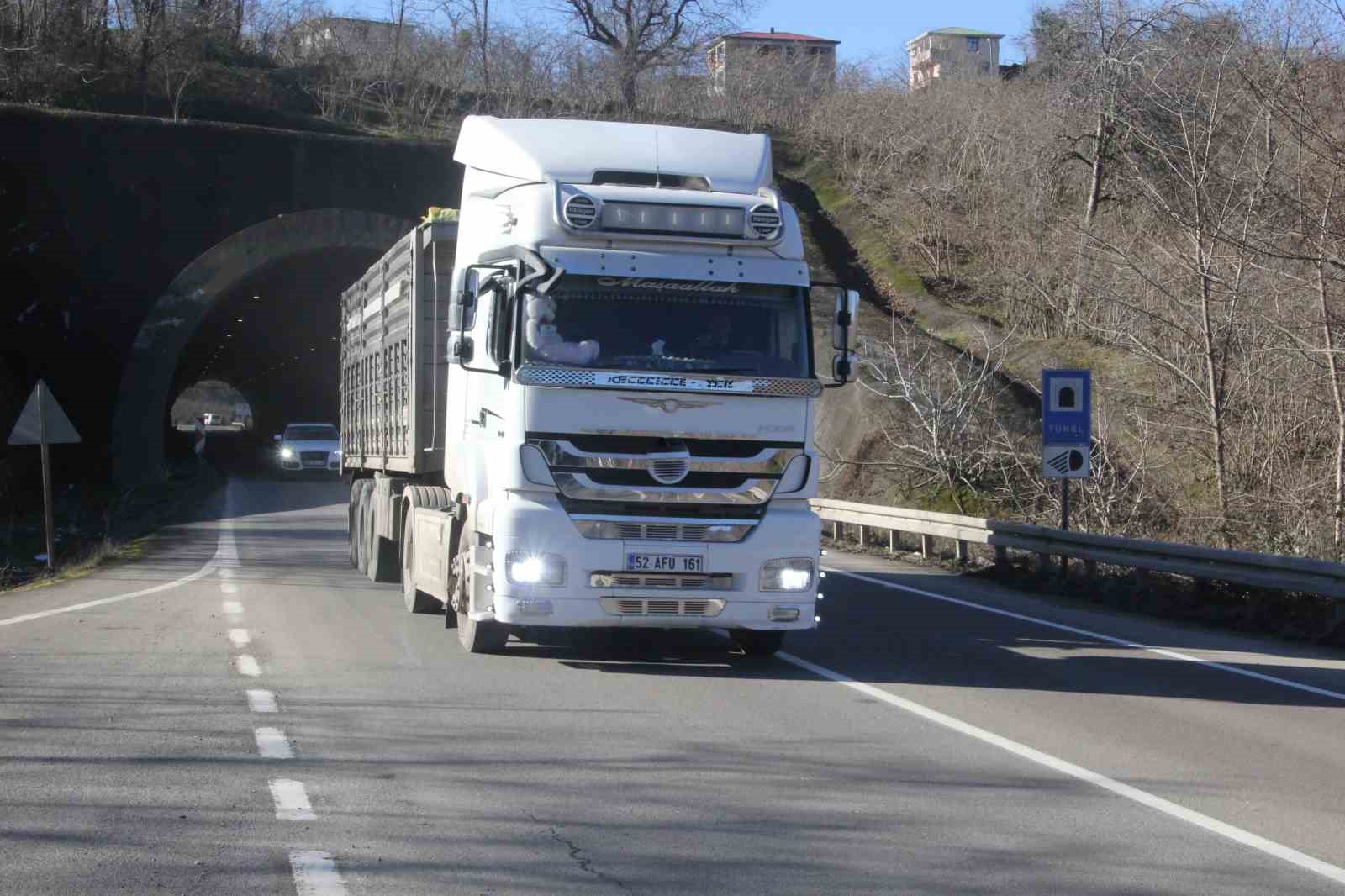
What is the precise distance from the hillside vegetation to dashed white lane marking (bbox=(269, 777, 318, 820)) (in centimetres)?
1303

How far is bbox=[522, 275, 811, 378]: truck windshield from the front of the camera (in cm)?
995

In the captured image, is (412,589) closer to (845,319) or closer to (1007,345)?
(845,319)

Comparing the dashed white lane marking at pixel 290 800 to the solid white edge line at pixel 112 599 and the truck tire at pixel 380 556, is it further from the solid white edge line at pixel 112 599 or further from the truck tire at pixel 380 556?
the truck tire at pixel 380 556

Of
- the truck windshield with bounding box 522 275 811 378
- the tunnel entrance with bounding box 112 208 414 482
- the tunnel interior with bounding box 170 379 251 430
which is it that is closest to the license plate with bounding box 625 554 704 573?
the truck windshield with bounding box 522 275 811 378

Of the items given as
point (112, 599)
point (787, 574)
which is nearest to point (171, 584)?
point (112, 599)

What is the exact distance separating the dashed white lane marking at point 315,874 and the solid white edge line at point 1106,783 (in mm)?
3811

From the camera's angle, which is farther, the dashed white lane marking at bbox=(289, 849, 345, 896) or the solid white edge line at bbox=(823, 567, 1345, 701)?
the solid white edge line at bbox=(823, 567, 1345, 701)

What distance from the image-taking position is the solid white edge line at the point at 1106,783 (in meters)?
5.92

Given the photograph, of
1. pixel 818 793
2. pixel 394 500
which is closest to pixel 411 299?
pixel 394 500

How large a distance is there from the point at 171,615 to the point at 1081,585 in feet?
34.6

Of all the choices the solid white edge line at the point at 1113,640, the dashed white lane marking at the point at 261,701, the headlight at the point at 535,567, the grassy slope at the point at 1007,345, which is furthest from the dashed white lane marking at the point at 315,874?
the grassy slope at the point at 1007,345

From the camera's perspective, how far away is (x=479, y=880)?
548 centimetres

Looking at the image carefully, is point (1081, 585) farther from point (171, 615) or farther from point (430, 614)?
point (171, 615)

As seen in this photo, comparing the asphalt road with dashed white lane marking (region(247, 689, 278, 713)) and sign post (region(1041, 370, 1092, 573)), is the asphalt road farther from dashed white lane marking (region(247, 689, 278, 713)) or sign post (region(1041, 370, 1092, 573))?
sign post (region(1041, 370, 1092, 573))
